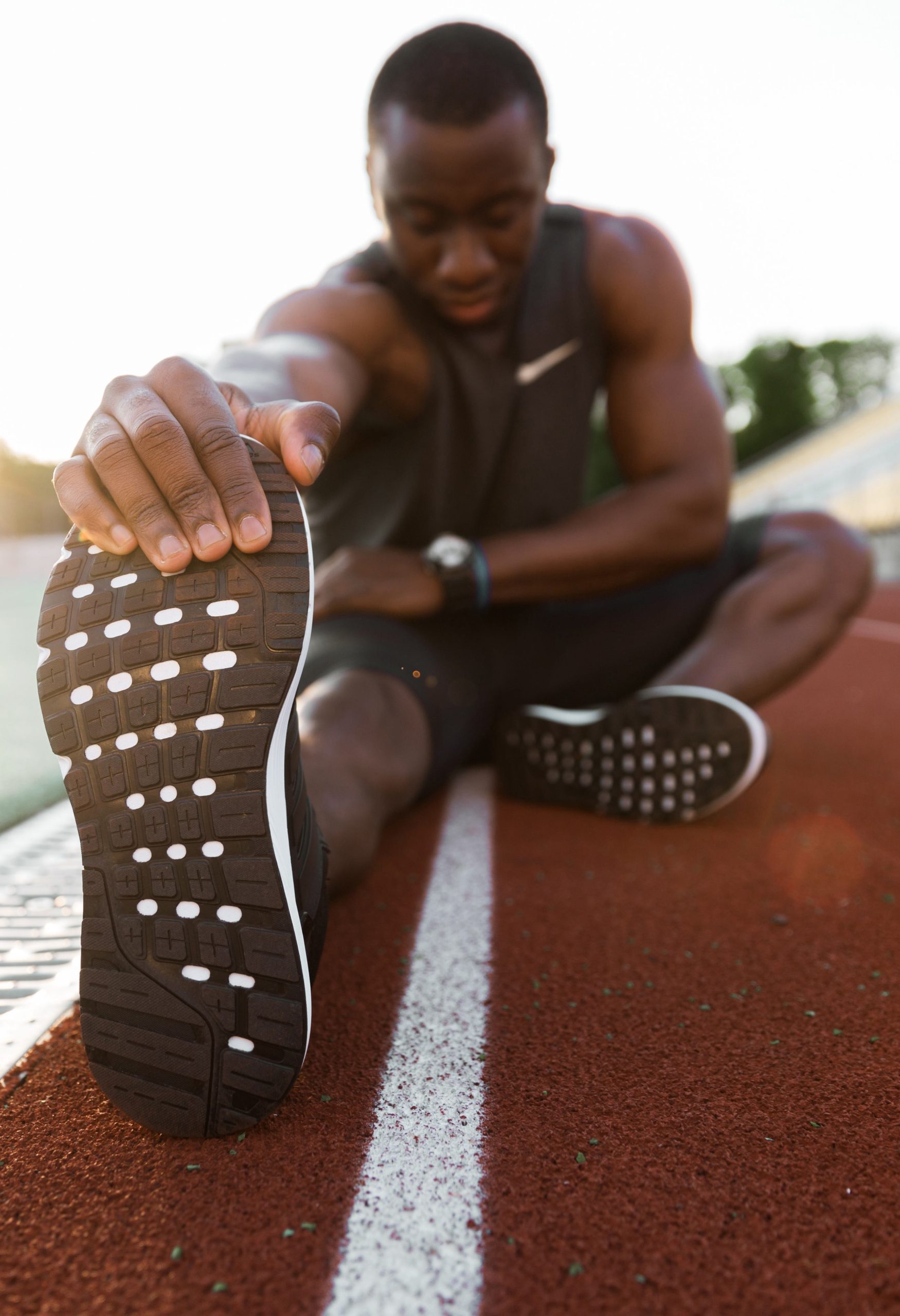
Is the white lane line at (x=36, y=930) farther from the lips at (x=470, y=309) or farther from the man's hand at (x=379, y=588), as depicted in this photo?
the lips at (x=470, y=309)

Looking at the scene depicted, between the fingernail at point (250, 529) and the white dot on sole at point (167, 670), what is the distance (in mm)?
146

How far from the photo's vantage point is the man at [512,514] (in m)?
1.83

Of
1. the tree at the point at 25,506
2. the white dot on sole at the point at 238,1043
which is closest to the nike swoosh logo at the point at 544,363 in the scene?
the white dot on sole at the point at 238,1043

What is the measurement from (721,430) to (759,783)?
0.97 metres

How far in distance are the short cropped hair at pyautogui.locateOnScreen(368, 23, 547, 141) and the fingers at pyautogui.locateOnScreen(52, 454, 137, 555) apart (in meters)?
1.31

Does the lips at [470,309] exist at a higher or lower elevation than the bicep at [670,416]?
higher

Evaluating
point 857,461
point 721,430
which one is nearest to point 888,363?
→ point 857,461

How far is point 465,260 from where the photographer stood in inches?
77.8

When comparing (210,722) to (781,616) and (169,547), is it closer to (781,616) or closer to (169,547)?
(169,547)

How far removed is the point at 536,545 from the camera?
214cm

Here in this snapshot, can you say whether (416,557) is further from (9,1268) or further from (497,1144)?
(9,1268)

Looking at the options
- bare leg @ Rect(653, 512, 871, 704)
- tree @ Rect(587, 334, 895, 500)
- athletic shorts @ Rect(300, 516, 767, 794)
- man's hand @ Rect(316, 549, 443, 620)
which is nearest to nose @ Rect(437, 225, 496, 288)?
man's hand @ Rect(316, 549, 443, 620)

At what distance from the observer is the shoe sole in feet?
2.80

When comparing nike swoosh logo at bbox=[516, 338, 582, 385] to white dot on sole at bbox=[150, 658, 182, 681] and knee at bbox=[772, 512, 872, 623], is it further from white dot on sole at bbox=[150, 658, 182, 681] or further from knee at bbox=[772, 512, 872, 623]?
white dot on sole at bbox=[150, 658, 182, 681]
